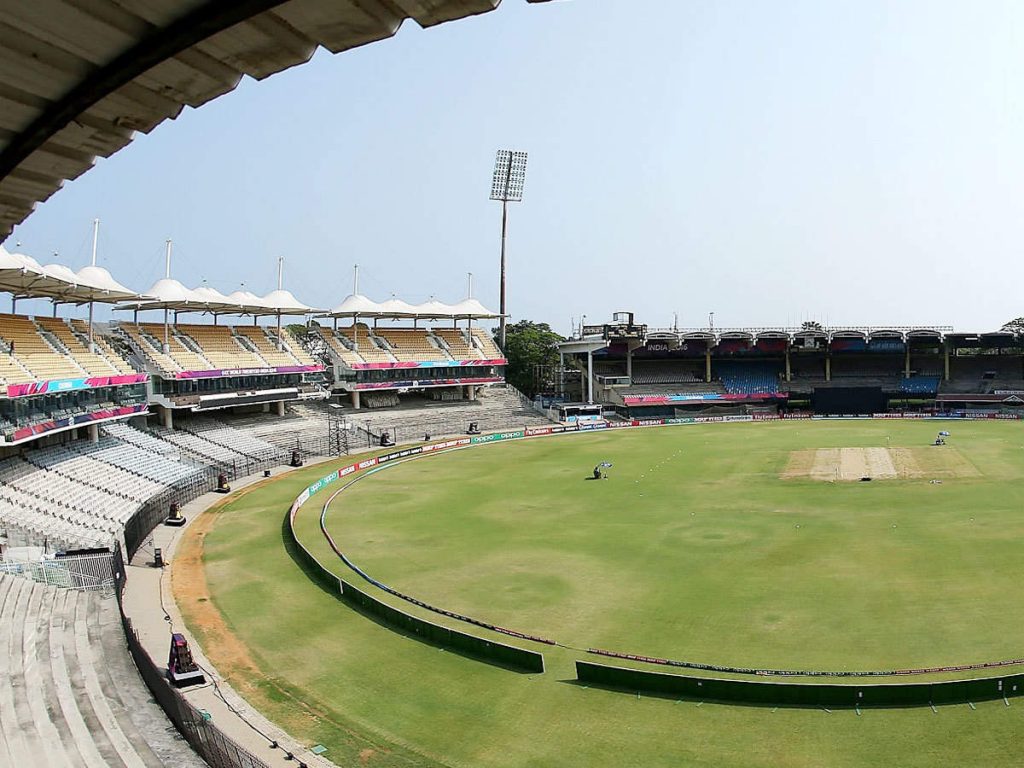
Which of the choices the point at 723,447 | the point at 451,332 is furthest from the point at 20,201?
the point at 451,332

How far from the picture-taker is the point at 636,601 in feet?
80.7

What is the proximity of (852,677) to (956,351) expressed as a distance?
89.4 meters

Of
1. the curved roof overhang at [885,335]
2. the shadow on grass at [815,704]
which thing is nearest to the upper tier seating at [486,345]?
the curved roof overhang at [885,335]

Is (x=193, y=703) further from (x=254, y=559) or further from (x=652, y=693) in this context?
(x=254, y=559)

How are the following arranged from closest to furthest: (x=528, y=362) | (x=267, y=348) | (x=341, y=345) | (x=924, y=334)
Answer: (x=267, y=348)
(x=341, y=345)
(x=924, y=334)
(x=528, y=362)

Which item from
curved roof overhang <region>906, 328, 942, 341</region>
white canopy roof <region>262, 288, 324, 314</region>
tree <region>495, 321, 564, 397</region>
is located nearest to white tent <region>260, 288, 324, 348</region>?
white canopy roof <region>262, 288, 324, 314</region>

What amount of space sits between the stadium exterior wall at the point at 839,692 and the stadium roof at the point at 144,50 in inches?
661

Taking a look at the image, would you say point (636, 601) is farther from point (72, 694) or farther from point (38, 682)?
point (38, 682)

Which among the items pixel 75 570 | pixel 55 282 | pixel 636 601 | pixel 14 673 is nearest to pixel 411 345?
pixel 55 282

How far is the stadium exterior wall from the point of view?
56.0 ft

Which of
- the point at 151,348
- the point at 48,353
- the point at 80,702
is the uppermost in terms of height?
the point at 151,348

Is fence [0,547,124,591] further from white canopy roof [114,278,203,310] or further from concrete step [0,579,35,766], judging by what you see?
white canopy roof [114,278,203,310]

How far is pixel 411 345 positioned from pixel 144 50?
265 ft

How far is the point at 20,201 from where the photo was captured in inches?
247
